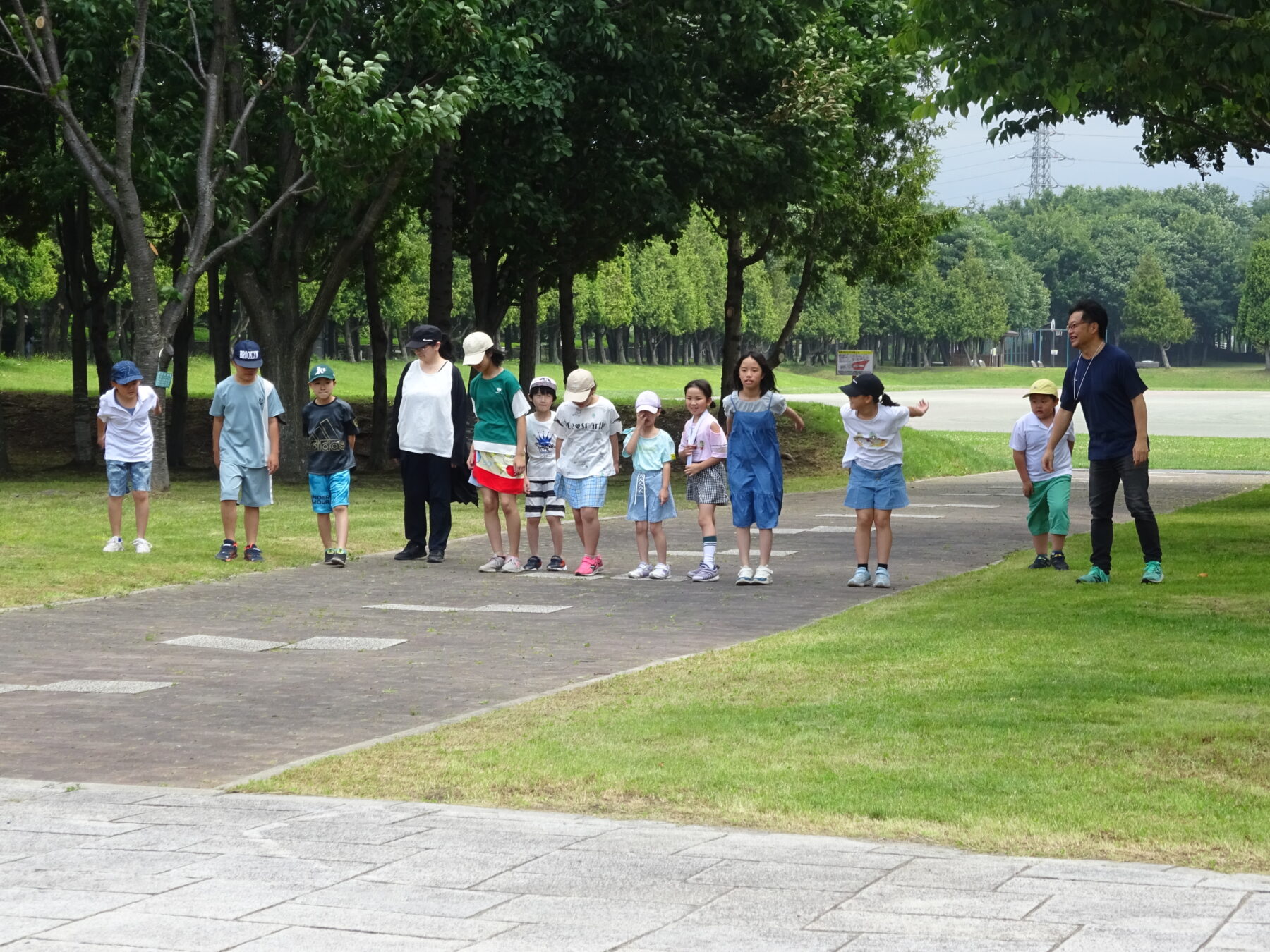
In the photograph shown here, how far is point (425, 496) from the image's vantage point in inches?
611

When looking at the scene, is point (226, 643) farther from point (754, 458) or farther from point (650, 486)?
point (754, 458)

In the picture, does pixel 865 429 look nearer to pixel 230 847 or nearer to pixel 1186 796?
pixel 1186 796

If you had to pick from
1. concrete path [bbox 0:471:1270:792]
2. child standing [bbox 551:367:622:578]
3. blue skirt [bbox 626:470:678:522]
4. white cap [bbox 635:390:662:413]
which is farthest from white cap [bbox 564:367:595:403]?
concrete path [bbox 0:471:1270:792]

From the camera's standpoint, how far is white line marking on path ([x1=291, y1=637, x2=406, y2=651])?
34.1 ft

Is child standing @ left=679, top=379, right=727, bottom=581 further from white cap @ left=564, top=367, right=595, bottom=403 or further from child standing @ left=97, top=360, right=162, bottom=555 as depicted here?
child standing @ left=97, top=360, right=162, bottom=555

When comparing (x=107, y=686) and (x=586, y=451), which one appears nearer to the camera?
(x=107, y=686)

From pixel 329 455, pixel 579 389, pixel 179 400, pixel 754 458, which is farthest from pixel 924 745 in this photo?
pixel 179 400

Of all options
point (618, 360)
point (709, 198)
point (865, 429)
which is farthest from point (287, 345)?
point (618, 360)

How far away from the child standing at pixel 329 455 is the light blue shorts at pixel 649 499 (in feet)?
8.03

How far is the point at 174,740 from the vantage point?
7.53 m

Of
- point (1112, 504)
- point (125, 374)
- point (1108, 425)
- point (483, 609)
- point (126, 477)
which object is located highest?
point (125, 374)

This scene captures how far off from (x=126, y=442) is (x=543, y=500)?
377 cm

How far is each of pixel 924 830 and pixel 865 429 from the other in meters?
8.13

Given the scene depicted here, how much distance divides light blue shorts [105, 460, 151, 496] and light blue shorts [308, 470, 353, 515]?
5.03 feet
